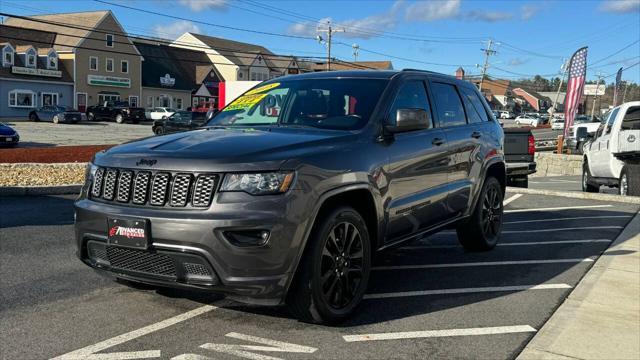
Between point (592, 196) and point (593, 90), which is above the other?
point (593, 90)

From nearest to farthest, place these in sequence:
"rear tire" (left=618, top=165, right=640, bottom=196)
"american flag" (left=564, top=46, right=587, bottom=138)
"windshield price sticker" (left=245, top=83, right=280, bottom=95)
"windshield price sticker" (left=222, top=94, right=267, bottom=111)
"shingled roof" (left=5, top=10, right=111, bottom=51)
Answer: "windshield price sticker" (left=222, top=94, right=267, bottom=111) → "windshield price sticker" (left=245, top=83, right=280, bottom=95) → "rear tire" (left=618, top=165, right=640, bottom=196) → "american flag" (left=564, top=46, right=587, bottom=138) → "shingled roof" (left=5, top=10, right=111, bottom=51)

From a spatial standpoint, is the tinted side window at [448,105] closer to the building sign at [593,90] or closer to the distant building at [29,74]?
the distant building at [29,74]

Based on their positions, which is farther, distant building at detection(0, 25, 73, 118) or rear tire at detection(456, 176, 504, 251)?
distant building at detection(0, 25, 73, 118)

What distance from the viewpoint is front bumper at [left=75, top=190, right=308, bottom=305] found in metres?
3.70

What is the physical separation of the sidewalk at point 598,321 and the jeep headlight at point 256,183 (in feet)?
6.16

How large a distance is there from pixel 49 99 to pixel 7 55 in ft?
17.8

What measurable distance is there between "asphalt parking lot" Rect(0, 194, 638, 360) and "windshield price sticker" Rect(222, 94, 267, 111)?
6.02ft

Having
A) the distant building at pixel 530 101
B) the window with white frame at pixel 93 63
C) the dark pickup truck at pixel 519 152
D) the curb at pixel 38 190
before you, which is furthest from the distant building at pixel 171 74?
the distant building at pixel 530 101

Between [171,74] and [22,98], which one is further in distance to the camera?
[171,74]

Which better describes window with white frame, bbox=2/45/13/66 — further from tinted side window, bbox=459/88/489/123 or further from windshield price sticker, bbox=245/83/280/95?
tinted side window, bbox=459/88/489/123

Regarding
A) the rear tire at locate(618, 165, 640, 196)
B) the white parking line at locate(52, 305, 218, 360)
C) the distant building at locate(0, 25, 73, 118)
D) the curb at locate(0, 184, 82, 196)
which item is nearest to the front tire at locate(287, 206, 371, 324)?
the white parking line at locate(52, 305, 218, 360)

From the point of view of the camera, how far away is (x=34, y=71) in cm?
5441

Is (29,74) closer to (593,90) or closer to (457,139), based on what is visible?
(457,139)

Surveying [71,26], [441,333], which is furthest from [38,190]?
[71,26]
